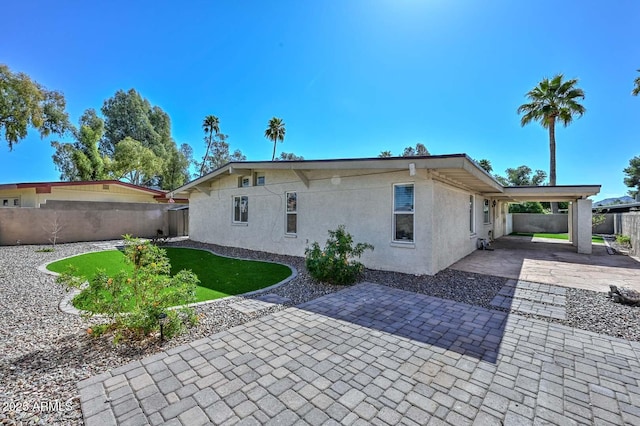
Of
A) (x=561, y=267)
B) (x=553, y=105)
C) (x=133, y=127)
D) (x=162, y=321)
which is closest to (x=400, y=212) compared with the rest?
(x=561, y=267)

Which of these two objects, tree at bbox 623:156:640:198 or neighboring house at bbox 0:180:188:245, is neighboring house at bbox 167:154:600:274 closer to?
neighboring house at bbox 0:180:188:245

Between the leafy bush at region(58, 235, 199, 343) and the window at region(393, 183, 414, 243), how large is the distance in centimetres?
535

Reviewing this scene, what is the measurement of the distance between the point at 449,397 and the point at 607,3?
11.9 metres

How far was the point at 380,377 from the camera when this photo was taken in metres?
2.80

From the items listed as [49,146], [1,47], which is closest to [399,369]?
[1,47]

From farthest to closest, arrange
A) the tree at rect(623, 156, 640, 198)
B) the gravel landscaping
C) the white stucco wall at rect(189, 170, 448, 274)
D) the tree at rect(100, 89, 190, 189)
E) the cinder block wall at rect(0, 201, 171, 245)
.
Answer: the tree at rect(623, 156, 640, 198)
the tree at rect(100, 89, 190, 189)
the cinder block wall at rect(0, 201, 171, 245)
the white stucco wall at rect(189, 170, 448, 274)
the gravel landscaping

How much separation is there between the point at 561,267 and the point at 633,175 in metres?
38.0

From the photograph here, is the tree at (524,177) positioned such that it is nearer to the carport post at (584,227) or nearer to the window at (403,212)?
the carport post at (584,227)

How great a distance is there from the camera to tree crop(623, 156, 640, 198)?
31.6 metres

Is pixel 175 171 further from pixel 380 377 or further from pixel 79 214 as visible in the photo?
pixel 380 377

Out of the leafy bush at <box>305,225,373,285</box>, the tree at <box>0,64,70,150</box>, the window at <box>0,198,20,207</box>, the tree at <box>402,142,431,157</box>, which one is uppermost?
the tree at <box>402,142,431,157</box>

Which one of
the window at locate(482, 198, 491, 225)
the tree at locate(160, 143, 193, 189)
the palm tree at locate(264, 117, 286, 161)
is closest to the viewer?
the window at locate(482, 198, 491, 225)

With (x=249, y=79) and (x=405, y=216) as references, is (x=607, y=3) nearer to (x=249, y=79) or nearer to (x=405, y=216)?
(x=405, y=216)

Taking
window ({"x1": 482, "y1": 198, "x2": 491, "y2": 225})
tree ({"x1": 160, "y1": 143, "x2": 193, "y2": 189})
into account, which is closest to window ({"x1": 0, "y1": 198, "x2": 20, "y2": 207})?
tree ({"x1": 160, "y1": 143, "x2": 193, "y2": 189})
